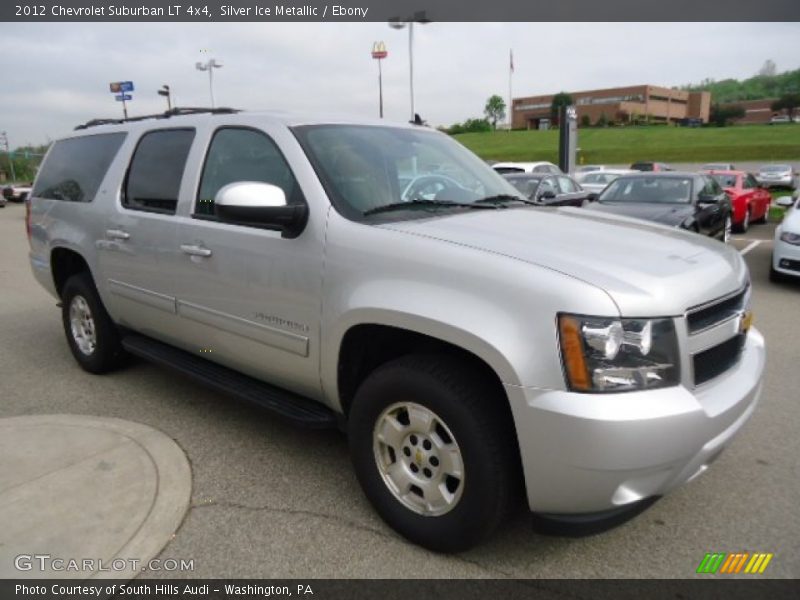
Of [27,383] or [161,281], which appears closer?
[161,281]

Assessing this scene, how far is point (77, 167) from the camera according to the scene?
4742 millimetres

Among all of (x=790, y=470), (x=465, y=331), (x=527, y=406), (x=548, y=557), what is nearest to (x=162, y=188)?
(x=465, y=331)

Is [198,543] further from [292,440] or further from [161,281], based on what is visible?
[161,281]

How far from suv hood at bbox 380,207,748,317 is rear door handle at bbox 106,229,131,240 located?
7.07ft

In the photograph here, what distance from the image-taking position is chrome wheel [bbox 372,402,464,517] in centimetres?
246

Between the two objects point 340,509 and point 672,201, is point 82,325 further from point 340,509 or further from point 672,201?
point 672,201

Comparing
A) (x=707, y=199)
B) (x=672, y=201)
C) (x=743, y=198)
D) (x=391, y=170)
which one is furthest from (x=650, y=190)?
(x=391, y=170)

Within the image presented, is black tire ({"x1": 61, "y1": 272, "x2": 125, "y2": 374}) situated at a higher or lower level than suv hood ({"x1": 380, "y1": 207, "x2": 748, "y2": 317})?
lower

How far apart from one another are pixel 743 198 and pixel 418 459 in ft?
49.7

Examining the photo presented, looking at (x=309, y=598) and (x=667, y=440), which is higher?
(x=667, y=440)

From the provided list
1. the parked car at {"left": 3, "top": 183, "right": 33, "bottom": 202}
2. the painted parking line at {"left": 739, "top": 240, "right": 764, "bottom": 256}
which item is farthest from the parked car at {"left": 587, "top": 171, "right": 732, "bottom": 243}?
the parked car at {"left": 3, "top": 183, "right": 33, "bottom": 202}

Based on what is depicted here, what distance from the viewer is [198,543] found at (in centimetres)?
269

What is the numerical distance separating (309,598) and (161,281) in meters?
2.18

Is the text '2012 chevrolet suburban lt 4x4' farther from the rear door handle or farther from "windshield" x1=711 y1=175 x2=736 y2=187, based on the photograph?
"windshield" x1=711 y1=175 x2=736 y2=187
